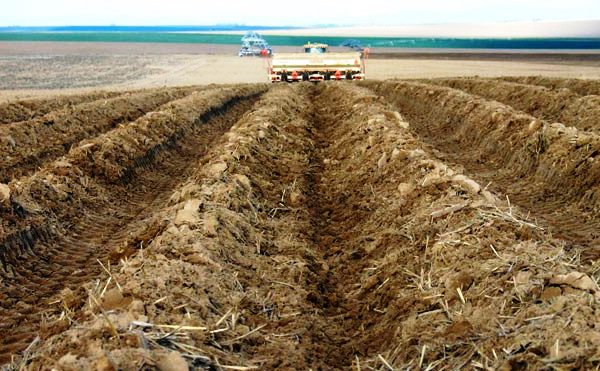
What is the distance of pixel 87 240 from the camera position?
909 centimetres

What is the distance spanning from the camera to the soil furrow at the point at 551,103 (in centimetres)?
1633

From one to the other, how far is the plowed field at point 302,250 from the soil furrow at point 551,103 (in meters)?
1.11

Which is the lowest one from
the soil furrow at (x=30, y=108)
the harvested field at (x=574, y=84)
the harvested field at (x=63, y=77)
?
the harvested field at (x=63, y=77)

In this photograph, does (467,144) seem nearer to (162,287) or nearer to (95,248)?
(95,248)

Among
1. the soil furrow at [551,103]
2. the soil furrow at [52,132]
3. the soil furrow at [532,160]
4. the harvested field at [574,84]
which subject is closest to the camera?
the soil furrow at [532,160]

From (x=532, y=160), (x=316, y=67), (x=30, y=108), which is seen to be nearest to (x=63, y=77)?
(x=316, y=67)

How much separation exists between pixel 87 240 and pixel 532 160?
830 centimetres

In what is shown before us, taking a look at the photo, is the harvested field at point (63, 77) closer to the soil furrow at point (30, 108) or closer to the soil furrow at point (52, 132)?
the soil furrow at point (30, 108)

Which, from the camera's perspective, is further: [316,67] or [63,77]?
[63,77]

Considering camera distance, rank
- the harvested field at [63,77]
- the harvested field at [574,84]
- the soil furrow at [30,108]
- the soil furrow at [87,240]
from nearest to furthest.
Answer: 1. the soil furrow at [87,240]
2. the soil furrow at [30,108]
3. the harvested field at [574,84]
4. the harvested field at [63,77]

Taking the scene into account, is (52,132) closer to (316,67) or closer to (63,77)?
(316,67)

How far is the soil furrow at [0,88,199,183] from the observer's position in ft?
43.1

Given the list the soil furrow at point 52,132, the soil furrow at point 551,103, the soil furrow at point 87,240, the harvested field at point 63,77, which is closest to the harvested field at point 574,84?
the soil furrow at point 551,103

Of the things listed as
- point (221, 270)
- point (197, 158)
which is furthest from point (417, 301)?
point (197, 158)
